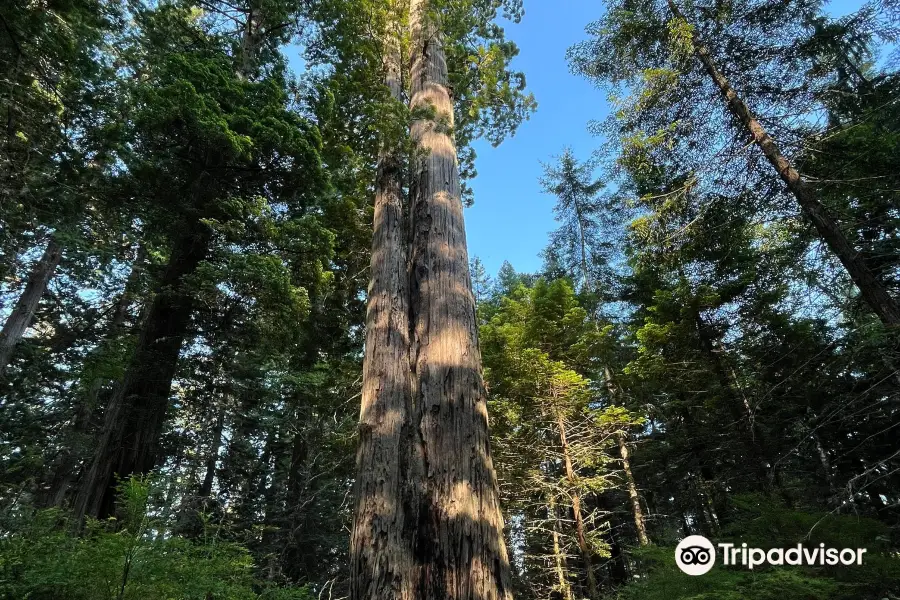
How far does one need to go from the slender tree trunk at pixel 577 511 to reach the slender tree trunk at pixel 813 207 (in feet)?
16.4

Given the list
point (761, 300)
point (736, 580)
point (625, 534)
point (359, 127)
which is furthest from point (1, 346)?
point (625, 534)

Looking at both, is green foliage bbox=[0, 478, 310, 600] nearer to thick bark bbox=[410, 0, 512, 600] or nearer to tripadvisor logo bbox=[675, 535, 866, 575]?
thick bark bbox=[410, 0, 512, 600]

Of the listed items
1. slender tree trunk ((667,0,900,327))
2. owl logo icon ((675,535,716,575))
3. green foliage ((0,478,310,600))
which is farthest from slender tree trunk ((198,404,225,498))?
slender tree trunk ((667,0,900,327))

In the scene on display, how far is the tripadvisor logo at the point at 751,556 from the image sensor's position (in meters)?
4.40

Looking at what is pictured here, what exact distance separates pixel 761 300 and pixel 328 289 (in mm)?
8690

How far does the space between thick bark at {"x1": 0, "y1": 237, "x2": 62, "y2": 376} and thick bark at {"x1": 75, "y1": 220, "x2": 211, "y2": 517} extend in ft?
15.9

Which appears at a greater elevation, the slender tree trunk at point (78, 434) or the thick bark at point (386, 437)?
the slender tree trunk at point (78, 434)

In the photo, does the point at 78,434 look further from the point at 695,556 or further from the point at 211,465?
the point at 695,556

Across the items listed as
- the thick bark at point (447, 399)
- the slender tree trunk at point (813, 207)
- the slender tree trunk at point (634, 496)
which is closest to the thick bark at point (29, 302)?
the thick bark at point (447, 399)

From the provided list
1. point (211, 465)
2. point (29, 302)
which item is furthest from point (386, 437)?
point (211, 465)

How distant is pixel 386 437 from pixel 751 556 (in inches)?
194

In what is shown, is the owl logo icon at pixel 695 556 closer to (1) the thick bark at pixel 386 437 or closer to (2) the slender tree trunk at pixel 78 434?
(1) the thick bark at pixel 386 437

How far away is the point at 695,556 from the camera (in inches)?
198

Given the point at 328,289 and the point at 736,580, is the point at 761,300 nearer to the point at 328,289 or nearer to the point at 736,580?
the point at 736,580
